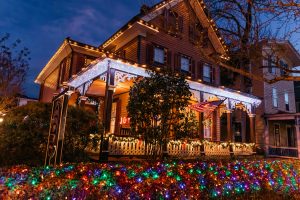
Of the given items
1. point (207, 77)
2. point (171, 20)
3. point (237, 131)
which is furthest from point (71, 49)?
point (237, 131)

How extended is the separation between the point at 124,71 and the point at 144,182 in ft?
23.3

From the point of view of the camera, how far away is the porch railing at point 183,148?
34.0 feet

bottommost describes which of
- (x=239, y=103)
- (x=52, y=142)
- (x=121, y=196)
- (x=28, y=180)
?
(x=121, y=196)

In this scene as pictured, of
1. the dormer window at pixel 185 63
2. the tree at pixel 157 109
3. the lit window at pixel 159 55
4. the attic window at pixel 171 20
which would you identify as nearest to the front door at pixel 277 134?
the dormer window at pixel 185 63

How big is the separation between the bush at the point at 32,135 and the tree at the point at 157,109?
1.76m

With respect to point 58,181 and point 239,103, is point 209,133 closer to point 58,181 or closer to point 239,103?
point 239,103

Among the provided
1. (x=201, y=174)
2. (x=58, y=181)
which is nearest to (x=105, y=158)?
(x=201, y=174)

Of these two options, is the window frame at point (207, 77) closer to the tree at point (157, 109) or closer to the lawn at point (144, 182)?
the tree at point (157, 109)

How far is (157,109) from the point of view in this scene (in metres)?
7.13

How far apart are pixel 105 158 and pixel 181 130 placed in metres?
3.51

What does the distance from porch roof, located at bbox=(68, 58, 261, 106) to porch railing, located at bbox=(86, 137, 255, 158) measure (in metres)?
3.17

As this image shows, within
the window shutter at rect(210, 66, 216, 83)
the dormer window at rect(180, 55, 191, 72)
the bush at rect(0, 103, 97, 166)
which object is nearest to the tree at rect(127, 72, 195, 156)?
the bush at rect(0, 103, 97, 166)

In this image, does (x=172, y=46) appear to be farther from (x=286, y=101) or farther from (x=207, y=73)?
(x=286, y=101)

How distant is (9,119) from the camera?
6.68m
